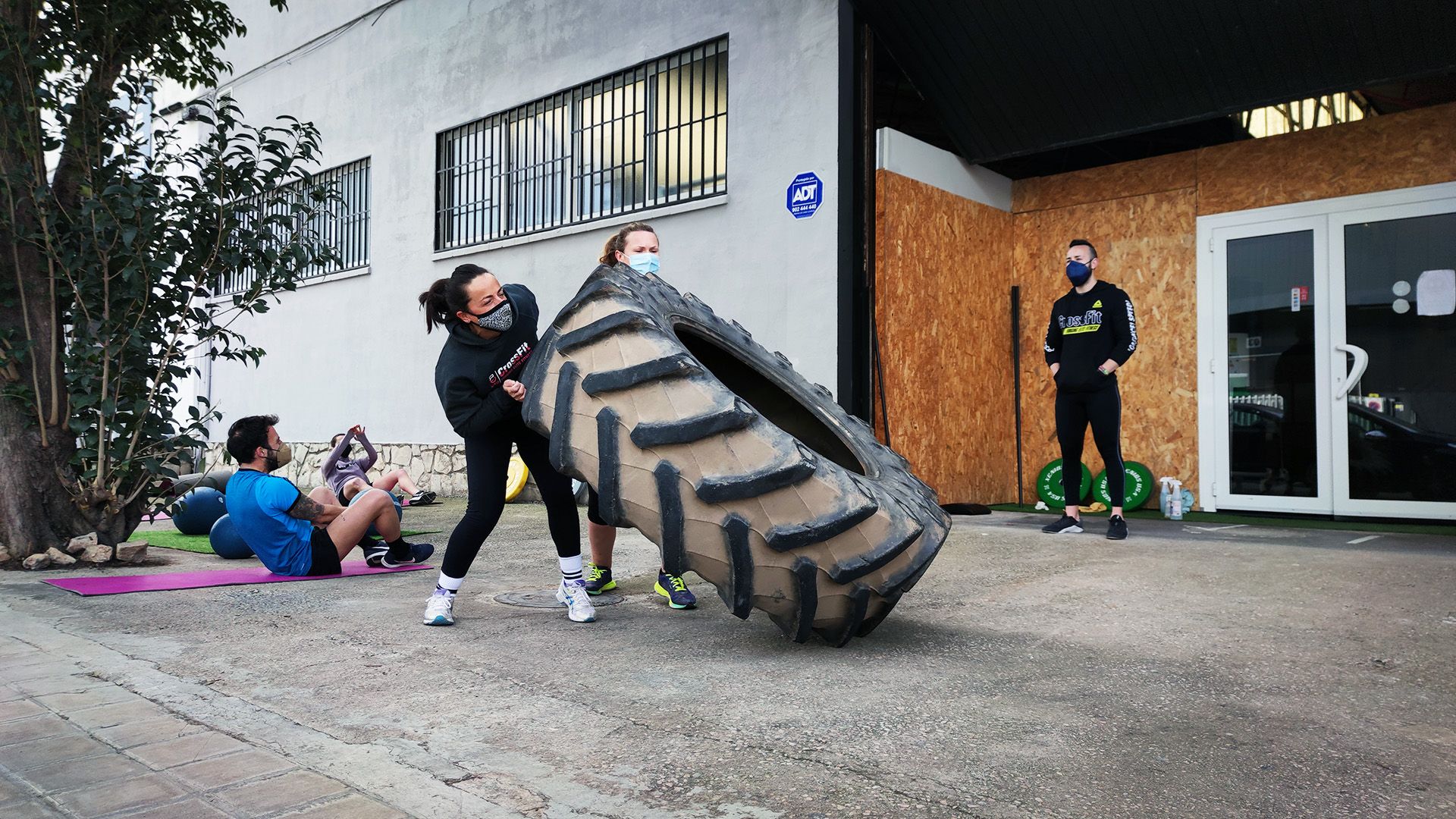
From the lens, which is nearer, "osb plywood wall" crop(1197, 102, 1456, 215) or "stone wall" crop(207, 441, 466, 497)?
"osb plywood wall" crop(1197, 102, 1456, 215)

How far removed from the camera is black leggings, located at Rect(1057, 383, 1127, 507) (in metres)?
6.40

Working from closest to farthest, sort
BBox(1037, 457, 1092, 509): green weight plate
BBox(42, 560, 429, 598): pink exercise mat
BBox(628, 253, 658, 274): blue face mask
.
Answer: BBox(628, 253, 658, 274): blue face mask, BBox(42, 560, 429, 598): pink exercise mat, BBox(1037, 457, 1092, 509): green weight plate

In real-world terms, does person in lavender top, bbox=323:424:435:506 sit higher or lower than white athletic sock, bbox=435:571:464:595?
higher

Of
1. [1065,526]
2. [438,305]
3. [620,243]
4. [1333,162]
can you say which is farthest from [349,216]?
[1333,162]

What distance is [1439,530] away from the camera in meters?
6.50

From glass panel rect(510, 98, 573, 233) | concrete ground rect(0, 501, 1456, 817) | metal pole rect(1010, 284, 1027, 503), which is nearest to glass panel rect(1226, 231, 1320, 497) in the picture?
metal pole rect(1010, 284, 1027, 503)

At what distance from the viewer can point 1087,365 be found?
646 cm

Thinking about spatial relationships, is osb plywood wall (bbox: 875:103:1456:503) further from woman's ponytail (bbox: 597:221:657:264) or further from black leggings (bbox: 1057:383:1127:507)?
woman's ponytail (bbox: 597:221:657:264)

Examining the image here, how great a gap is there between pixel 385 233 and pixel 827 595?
10605 millimetres

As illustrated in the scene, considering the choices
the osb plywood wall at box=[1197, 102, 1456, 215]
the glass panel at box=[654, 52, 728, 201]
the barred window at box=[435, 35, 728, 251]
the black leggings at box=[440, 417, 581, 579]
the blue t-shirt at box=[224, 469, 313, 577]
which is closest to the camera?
the black leggings at box=[440, 417, 581, 579]

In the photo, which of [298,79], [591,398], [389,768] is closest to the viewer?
[389,768]

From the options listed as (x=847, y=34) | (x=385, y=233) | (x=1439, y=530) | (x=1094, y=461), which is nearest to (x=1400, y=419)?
(x=1439, y=530)

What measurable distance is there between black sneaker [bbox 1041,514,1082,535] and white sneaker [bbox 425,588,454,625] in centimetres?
422

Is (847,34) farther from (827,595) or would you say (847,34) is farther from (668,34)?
(827,595)
